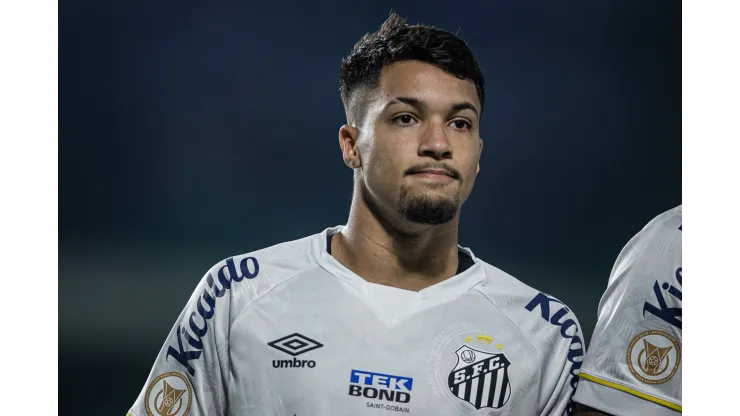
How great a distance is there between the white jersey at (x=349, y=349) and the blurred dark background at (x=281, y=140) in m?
0.30

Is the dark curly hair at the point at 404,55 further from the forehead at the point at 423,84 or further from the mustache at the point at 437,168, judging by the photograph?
the mustache at the point at 437,168

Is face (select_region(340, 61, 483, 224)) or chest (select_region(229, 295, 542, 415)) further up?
face (select_region(340, 61, 483, 224))

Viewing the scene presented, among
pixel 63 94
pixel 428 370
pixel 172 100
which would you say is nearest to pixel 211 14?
pixel 172 100

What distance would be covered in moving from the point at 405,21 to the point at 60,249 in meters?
1.16

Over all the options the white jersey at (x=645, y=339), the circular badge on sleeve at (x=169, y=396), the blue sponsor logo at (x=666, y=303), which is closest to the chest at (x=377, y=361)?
the circular badge on sleeve at (x=169, y=396)

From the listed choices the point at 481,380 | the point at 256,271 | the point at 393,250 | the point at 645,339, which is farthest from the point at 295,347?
the point at 645,339

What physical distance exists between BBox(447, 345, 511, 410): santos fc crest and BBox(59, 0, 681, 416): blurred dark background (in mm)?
428

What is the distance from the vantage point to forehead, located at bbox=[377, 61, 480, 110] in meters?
2.03

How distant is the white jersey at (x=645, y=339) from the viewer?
1.85 m

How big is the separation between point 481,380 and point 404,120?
668 mm

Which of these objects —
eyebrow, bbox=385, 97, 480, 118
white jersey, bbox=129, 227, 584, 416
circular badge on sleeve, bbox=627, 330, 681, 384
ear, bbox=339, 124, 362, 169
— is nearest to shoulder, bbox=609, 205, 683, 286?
circular badge on sleeve, bbox=627, 330, 681, 384

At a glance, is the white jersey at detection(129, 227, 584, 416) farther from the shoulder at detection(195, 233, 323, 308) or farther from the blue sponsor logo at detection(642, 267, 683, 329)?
the blue sponsor logo at detection(642, 267, 683, 329)

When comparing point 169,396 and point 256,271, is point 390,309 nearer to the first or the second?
point 256,271
